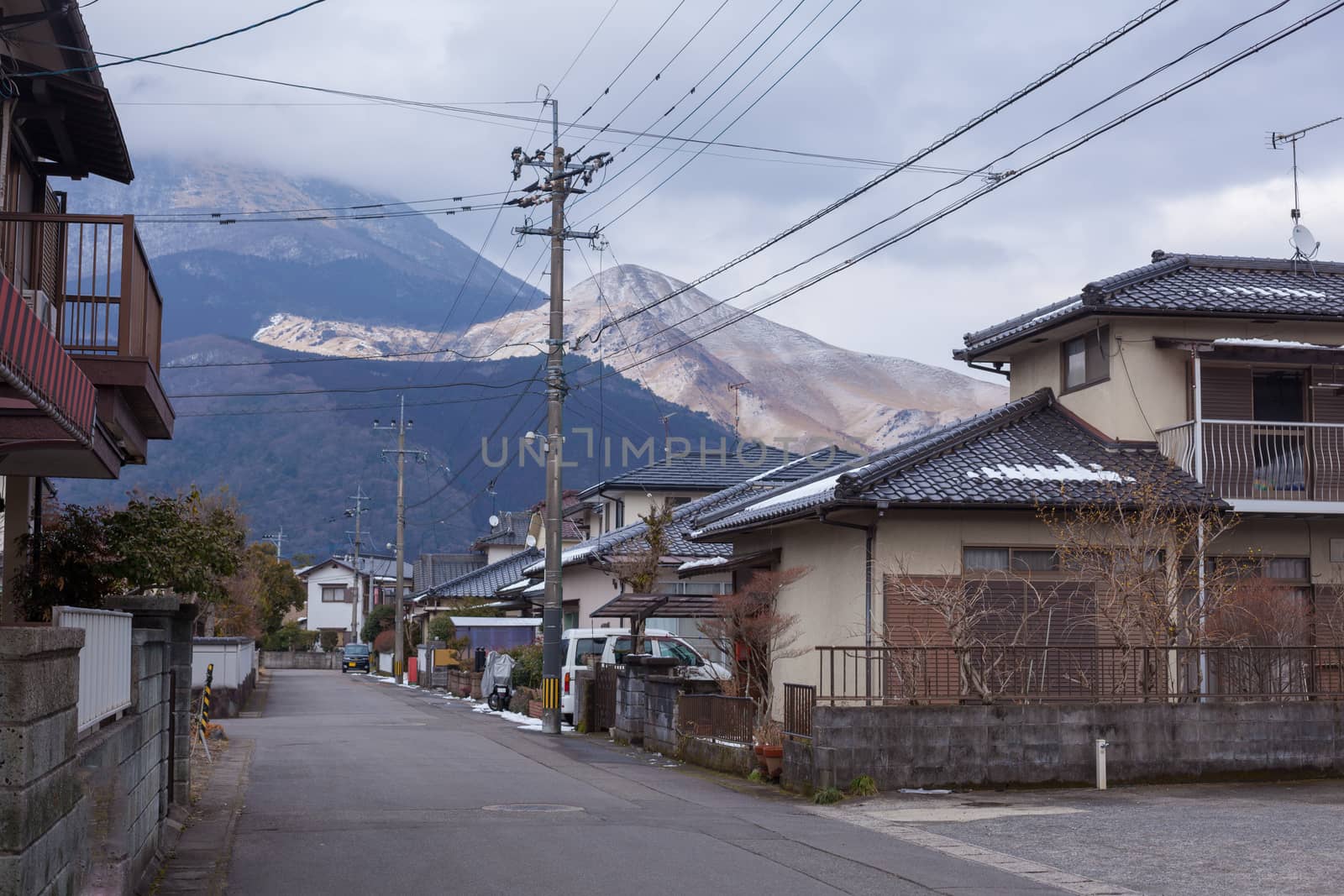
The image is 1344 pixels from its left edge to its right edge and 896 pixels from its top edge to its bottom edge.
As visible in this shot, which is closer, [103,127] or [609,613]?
[103,127]

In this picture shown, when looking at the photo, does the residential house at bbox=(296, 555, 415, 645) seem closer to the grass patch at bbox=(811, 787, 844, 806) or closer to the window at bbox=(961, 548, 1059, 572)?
the window at bbox=(961, 548, 1059, 572)

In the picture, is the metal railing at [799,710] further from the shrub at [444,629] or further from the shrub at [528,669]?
the shrub at [444,629]

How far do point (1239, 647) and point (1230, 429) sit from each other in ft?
15.7

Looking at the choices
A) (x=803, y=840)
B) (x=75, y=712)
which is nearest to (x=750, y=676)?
(x=803, y=840)

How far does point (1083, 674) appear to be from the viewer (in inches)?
A: 653

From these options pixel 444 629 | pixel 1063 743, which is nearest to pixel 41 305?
pixel 1063 743

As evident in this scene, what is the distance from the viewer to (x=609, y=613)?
25.3 metres

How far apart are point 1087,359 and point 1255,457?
2949 mm

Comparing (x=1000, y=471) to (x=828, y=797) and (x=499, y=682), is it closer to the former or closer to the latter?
(x=828, y=797)

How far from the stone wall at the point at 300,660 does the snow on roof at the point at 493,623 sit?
122 ft

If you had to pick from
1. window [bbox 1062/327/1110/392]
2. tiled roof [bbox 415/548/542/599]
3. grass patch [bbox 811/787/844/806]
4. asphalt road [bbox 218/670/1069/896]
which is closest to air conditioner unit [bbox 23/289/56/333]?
asphalt road [bbox 218/670/1069/896]

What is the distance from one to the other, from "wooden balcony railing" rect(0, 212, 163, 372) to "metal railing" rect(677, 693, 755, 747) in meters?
8.61

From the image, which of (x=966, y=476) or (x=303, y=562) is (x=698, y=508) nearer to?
(x=966, y=476)

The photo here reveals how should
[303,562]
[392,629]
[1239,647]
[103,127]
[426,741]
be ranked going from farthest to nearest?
A: [303,562] < [392,629] < [426,741] < [1239,647] < [103,127]
